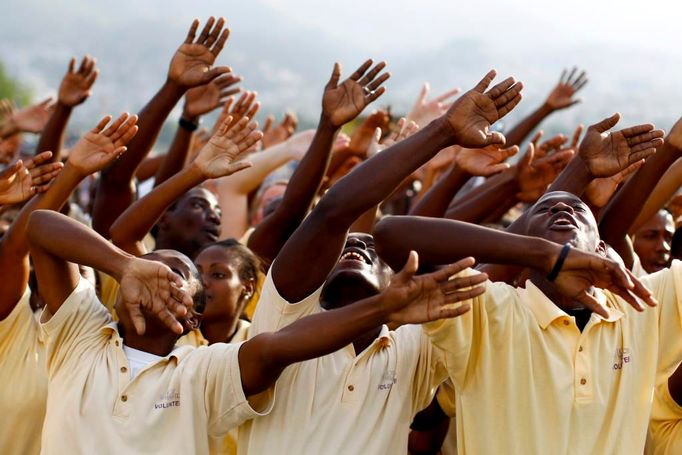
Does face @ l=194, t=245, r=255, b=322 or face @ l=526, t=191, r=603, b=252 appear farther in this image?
face @ l=194, t=245, r=255, b=322

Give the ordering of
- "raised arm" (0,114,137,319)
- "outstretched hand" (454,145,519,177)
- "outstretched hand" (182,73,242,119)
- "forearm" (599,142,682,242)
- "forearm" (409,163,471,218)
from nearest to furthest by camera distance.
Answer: "raised arm" (0,114,137,319), "forearm" (599,142,682,242), "outstretched hand" (454,145,519,177), "forearm" (409,163,471,218), "outstretched hand" (182,73,242,119)

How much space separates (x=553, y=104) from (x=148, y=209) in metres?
3.48

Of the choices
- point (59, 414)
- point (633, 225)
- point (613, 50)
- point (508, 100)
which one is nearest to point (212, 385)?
point (59, 414)

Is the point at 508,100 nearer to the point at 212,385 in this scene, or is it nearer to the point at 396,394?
the point at 396,394

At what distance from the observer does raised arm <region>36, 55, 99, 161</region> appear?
627 cm

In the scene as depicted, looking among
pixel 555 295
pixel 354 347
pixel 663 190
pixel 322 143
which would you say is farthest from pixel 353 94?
pixel 663 190

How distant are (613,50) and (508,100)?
69920 millimetres

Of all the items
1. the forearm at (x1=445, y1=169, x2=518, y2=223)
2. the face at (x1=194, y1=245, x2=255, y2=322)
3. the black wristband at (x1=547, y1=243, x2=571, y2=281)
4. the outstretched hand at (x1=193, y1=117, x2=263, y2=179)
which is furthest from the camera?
the forearm at (x1=445, y1=169, x2=518, y2=223)

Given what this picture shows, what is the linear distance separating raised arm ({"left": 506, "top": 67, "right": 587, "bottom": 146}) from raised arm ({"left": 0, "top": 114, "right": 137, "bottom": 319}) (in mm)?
3225

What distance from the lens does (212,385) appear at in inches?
146

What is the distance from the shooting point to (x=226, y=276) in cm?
495

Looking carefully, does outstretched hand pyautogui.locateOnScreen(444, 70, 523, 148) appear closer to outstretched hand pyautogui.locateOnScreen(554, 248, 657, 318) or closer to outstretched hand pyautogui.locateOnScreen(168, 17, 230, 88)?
outstretched hand pyautogui.locateOnScreen(554, 248, 657, 318)

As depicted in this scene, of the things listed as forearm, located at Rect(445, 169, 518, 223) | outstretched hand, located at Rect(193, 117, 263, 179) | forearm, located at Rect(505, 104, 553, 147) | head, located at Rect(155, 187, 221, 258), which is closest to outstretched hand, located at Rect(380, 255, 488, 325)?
outstretched hand, located at Rect(193, 117, 263, 179)

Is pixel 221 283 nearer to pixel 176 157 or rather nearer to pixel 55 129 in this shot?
pixel 176 157
